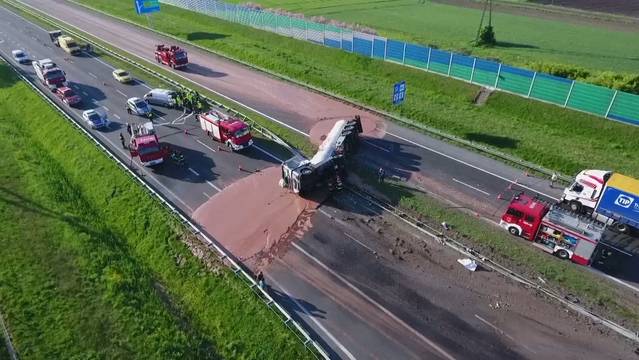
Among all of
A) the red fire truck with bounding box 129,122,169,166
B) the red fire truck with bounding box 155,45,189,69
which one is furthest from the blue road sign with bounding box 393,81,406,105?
the red fire truck with bounding box 155,45,189,69

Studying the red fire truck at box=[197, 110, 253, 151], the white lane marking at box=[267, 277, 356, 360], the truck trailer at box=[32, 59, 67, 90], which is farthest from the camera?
the truck trailer at box=[32, 59, 67, 90]

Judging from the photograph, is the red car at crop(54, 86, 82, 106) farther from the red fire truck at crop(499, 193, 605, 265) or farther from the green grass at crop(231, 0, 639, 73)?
the red fire truck at crop(499, 193, 605, 265)

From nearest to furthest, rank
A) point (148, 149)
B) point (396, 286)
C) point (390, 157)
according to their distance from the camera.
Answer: point (396, 286), point (148, 149), point (390, 157)

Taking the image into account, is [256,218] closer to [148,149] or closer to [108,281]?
[108,281]

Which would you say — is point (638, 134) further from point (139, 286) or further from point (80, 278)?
point (80, 278)

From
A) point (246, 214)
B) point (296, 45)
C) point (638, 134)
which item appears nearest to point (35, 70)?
point (296, 45)

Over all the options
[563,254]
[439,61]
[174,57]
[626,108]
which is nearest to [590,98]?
[626,108]
